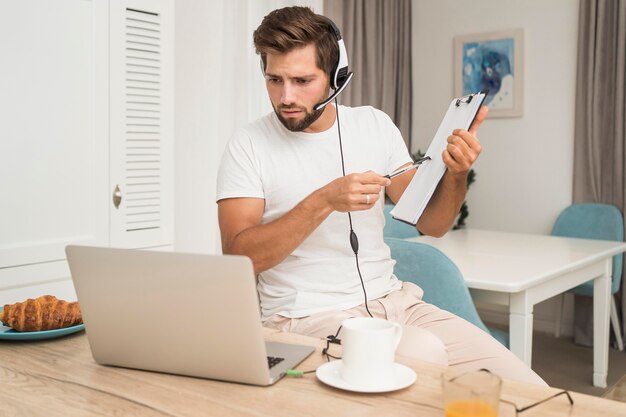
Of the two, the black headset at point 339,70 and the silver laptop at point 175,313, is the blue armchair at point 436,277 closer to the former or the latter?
the black headset at point 339,70

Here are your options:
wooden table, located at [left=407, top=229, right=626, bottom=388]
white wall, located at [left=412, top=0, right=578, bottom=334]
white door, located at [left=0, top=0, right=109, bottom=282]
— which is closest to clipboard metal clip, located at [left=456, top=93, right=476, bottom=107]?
wooden table, located at [left=407, top=229, right=626, bottom=388]

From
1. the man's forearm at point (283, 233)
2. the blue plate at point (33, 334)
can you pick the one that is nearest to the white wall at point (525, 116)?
the man's forearm at point (283, 233)

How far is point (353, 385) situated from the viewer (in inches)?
39.3

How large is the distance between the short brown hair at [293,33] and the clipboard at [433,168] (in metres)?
0.36

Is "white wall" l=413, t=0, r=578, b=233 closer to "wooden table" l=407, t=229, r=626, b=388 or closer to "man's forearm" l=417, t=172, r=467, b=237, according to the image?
"wooden table" l=407, t=229, r=626, b=388

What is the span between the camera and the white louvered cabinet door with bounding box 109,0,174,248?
2.56 m

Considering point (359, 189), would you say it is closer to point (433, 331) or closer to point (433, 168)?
point (433, 168)

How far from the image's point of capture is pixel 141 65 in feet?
8.62

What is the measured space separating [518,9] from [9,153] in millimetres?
3271

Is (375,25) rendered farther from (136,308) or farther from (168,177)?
(136,308)

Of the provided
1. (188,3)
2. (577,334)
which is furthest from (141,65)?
(577,334)

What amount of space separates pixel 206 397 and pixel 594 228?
136 inches

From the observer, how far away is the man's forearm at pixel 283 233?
5.09 feet

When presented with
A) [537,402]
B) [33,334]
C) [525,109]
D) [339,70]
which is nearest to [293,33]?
[339,70]
